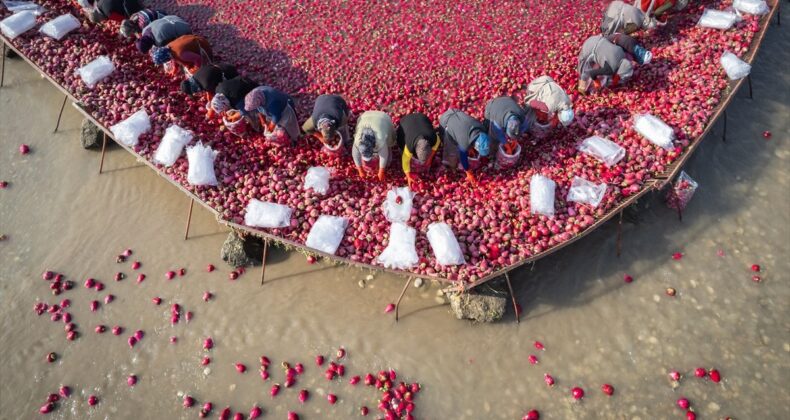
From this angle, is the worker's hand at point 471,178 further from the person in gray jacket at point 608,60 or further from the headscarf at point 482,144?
the person in gray jacket at point 608,60

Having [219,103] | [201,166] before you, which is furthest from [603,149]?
[201,166]

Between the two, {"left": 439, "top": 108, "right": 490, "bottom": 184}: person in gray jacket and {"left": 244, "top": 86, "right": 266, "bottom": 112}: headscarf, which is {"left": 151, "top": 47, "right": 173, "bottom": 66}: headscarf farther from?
{"left": 439, "top": 108, "right": 490, "bottom": 184}: person in gray jacket

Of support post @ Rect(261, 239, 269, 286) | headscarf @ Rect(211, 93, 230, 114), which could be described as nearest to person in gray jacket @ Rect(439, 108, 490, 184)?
support post @ Rect(261, 239, 269, 286)

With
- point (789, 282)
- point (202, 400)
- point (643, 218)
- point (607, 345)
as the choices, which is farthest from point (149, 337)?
point (789, 282)

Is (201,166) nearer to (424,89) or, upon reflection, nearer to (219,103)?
(219,103)

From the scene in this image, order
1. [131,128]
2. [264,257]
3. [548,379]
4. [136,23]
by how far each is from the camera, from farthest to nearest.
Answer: [136,23]
[131,128]
[264,257]
[548,379]

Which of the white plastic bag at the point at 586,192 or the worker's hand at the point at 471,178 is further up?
the white plastic bag at the point at 586,192

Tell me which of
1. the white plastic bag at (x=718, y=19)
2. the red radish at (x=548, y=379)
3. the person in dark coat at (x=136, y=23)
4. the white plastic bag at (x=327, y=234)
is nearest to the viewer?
the red radish at (x=548, y=379)

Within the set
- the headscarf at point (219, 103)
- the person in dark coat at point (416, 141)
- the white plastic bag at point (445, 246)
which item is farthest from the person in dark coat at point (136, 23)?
the white plastic bag at point (445, 246)
